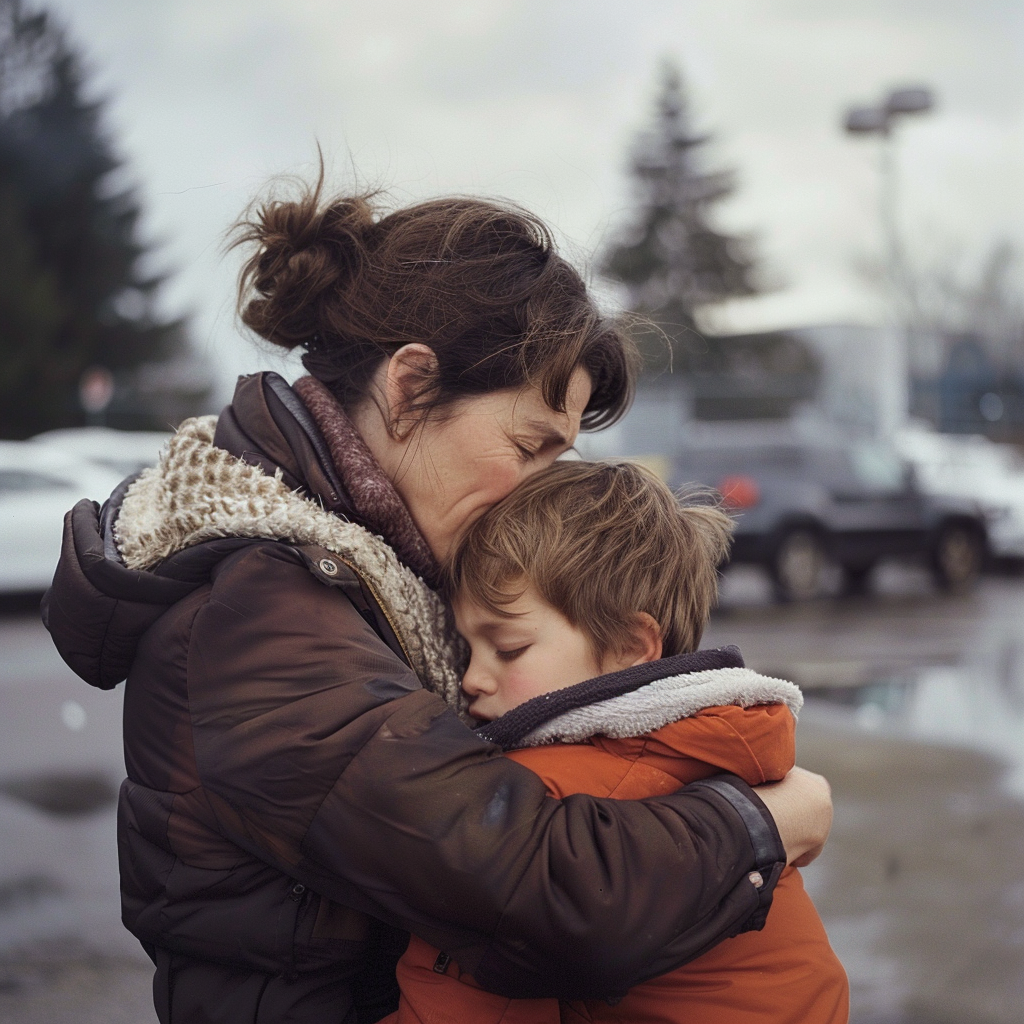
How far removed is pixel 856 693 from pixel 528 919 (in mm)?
7082

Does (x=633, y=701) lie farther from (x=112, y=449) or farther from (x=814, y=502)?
(x=112, y=449)

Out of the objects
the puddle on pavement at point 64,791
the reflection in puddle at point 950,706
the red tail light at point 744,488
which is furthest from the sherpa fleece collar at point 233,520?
the red tail light at point 744,488

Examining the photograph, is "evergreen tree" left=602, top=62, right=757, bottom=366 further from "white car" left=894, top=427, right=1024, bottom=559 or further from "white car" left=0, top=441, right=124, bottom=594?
"white car" left=0, top=441, right=124, bottom=594

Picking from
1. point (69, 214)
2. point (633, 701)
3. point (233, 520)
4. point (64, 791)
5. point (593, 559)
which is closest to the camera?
point (233, 520)

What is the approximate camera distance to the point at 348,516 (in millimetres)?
1684

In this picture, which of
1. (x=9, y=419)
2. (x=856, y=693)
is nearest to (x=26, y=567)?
(x=856, y=693)

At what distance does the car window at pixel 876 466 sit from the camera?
13102mm

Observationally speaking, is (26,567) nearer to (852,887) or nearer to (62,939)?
(62,939)

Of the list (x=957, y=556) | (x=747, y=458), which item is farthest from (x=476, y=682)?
(x=957, y=556)

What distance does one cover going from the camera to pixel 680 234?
38750mm

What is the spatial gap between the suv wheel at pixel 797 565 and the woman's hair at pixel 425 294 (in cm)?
1075

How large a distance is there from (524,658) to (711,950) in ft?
1.71

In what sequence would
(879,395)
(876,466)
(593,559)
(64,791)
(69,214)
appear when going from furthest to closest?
(69,214) < (879,395) < (876,466) < (64,791) < (593,559)

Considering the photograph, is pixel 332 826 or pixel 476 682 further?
pixel 476 682
